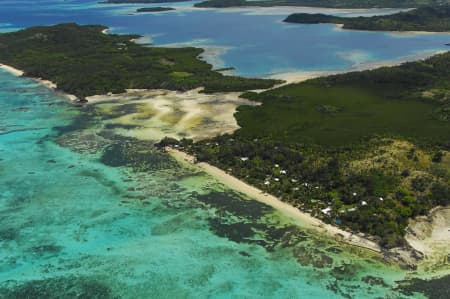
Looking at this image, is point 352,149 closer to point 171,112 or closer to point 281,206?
point 281,206

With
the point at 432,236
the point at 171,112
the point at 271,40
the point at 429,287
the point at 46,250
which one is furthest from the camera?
the point at 271,40

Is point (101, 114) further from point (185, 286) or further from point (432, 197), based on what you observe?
point (432, 197)

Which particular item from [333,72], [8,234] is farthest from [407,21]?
[8,234]

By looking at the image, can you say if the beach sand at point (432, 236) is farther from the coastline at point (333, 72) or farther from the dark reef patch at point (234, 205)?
the coastline at point (333, 72)

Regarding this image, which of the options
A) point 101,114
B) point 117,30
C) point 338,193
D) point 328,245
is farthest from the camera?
point 117,30

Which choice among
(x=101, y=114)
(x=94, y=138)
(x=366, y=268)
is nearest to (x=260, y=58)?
(x=101, y=114)

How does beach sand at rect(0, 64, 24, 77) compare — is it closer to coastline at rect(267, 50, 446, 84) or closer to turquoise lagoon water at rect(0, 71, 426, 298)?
turquoise lagoon water at rect(0, 71, 426, 298)

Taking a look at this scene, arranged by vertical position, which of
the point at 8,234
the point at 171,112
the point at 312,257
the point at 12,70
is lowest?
the point at 312,257

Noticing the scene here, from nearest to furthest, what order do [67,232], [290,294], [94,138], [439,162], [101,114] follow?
[290,294], [67,232], [439,162], [94,138], [101,114]
